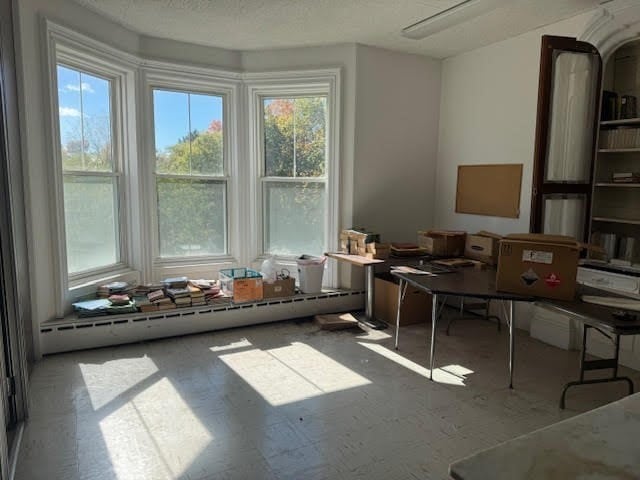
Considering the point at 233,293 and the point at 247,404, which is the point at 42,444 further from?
the point at 233,293

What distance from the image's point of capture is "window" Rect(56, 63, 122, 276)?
12.7 ft

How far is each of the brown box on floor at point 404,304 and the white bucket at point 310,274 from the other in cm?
65

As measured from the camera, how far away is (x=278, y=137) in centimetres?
504

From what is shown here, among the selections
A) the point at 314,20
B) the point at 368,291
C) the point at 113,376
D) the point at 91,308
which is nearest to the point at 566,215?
the point at 368,291

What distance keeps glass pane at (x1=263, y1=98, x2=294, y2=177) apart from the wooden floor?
194 centimetres

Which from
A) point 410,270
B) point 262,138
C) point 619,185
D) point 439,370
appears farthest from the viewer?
point 262,138

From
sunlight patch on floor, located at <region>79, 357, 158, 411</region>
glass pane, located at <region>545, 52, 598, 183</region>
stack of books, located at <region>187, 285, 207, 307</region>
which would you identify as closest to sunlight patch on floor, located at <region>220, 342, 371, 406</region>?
sunlight patch on floor, located at <region>79, 357, 158, 411</region>

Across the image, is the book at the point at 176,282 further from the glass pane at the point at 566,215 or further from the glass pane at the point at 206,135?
the glass pane at the point at 566,215

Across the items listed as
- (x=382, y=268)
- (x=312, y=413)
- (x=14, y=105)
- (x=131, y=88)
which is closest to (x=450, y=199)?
(x=382, y=268)

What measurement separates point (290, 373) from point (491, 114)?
3.35 m

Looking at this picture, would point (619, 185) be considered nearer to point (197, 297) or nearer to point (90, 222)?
point (197, 297)

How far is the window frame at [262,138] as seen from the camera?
15.8 ft

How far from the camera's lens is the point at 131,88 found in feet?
14.3

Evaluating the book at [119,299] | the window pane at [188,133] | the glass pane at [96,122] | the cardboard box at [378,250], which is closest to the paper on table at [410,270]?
the cardboard box at [378,250]
